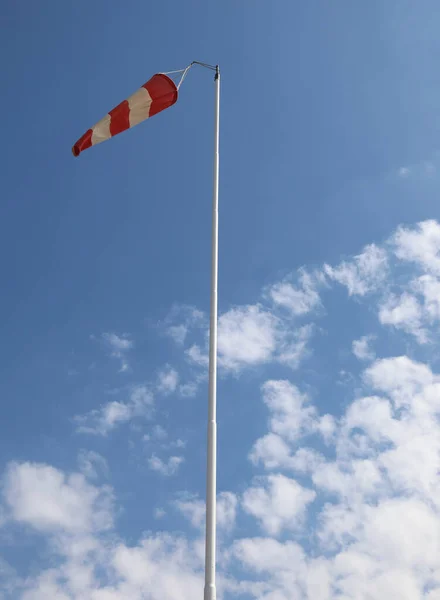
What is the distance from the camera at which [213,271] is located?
715 inches

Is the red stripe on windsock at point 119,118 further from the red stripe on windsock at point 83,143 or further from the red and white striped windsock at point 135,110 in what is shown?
the red stripe on windsock at point 83,143

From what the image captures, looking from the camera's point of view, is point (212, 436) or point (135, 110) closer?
point (212, 436)

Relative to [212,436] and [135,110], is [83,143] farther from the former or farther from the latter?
[212,436]

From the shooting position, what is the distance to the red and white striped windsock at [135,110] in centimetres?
2138

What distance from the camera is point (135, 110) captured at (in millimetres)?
21719

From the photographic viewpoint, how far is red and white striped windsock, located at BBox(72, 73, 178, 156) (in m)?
21.4

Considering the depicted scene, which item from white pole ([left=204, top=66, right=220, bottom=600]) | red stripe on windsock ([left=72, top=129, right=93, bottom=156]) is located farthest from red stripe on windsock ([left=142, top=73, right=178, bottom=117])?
white pole ([left=204, top=66, right=220, bottom=600])

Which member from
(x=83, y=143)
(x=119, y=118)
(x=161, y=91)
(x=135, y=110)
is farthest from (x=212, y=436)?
(x=161, y=91)

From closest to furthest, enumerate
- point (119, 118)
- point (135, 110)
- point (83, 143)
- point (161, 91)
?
1. point (83, 143)
2. point (119, 118)
3. point (135, 110)
4. point (161, 91)

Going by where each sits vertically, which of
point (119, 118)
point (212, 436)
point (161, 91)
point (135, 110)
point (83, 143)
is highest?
point (161, 91)

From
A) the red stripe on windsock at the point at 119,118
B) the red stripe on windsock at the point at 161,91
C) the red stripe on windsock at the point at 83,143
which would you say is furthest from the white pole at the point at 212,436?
the red stripe on windsock at the point at 83,143

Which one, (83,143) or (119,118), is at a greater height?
(119,118)

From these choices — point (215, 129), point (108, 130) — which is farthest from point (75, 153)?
point (215, 129)

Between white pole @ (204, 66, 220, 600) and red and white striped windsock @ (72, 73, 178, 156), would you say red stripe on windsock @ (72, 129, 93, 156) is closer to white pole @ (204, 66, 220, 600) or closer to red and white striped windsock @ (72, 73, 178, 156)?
red and white striped windsock @ (72, 73, 178, 156)
